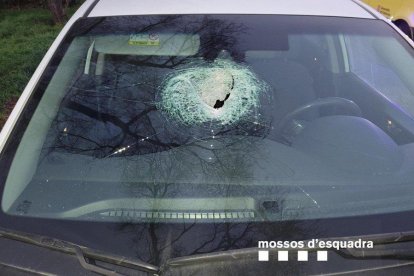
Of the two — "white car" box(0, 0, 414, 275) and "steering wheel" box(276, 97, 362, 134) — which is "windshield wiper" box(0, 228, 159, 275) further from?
"steering wheel" box(276, 97, 362, 134)

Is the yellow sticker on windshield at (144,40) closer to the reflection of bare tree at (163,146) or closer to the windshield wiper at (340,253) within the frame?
the reflection of bare tree at (163,146)

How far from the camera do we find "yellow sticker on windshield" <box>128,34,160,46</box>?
216 centimetres

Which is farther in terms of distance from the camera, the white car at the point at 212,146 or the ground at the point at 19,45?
the ground at the point at 19,45

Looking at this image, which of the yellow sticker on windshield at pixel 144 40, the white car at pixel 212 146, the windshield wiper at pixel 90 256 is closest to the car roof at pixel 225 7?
the white car at pixel 212 146

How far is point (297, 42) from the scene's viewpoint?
2.22 meters

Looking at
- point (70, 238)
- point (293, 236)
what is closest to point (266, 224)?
point (293, 236)

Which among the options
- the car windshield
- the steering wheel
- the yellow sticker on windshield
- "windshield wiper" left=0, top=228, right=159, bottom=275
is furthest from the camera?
the yellow sticker on windshield

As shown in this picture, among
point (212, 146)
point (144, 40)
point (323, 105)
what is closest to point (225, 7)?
point (144, 40)

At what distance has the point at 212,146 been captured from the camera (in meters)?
1.80

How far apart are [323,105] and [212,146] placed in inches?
23.3

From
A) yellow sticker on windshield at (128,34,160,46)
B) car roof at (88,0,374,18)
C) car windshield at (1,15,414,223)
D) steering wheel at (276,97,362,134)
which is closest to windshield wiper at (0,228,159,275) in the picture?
car windshield at (1,15,414,223)

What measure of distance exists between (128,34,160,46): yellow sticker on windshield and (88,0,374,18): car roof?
0.16 m

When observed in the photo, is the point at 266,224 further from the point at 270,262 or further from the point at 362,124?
the point at 362,124

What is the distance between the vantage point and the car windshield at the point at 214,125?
1.62 m
